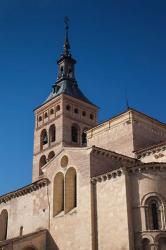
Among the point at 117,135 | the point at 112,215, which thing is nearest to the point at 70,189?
the point at 112,215

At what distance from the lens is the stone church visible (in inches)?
813

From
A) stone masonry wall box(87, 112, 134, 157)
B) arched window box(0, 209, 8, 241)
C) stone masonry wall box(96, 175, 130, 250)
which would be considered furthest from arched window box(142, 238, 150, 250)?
arched window box(0, 209, 8, 241)

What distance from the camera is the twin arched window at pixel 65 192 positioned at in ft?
81.3

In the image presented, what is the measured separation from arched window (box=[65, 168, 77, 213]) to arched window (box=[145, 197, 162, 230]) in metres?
5.72

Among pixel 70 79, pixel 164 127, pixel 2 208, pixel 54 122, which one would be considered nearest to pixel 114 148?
pixel 164 127

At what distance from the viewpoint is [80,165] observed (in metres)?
24.4

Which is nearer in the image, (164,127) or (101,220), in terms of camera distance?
(101,220)

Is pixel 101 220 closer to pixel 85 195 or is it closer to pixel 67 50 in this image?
pixel 85 195

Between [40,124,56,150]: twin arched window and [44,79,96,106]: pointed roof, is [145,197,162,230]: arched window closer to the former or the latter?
[40,124,56,150]: twin arched window

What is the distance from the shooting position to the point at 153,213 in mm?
20672

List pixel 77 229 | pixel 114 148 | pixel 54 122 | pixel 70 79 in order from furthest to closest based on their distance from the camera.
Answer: pixel 70 79, pixel 54 122, pixel 114 148, pixel 77 229

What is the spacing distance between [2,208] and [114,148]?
10.7 metres

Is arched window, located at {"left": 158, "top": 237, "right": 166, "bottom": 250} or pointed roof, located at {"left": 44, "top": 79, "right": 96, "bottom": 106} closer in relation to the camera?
arched window, located at {"left": 158, "top": 237, "right": 166, "bottom": 250}

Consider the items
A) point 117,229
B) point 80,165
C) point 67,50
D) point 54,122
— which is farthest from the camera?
point 67,50
